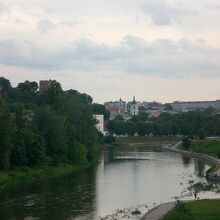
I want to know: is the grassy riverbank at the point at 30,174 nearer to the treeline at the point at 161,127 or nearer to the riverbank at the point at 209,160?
the riverbank at the point at 209,160

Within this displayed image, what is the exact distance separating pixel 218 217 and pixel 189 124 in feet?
366

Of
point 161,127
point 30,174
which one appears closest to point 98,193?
point 30,174

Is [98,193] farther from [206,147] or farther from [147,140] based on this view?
[147,140]

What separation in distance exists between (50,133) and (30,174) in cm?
992

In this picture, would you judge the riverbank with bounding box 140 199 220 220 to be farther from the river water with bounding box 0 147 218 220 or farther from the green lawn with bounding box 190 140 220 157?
the green lawn with bounding box 190 140 220 157

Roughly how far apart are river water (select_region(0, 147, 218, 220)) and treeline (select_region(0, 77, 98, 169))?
11.9 feet

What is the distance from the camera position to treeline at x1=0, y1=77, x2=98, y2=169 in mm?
57412

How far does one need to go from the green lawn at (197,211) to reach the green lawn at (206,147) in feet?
185

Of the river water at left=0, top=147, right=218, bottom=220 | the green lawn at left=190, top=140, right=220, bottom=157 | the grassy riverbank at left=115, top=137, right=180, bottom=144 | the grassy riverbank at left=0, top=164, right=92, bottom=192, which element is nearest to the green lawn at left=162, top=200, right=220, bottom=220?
the river water at left=0, top=147, right=218, bottom=220

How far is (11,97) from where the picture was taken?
A: 12525 cm

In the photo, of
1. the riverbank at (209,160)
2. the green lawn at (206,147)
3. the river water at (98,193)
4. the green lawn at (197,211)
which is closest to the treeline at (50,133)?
the river water at (98,193)

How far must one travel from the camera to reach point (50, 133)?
68.0 meters

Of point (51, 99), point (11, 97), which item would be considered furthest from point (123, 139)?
point (51, 99)

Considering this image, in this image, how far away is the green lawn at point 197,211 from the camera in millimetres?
34000
